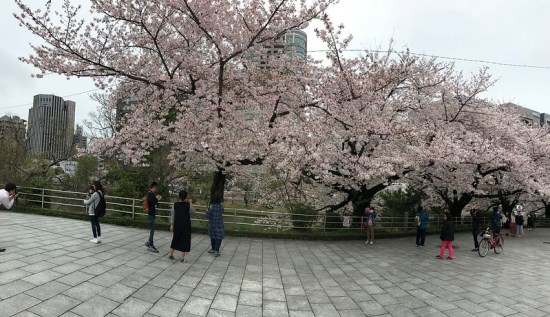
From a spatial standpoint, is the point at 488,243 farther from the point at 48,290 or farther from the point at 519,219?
the point at 48,290

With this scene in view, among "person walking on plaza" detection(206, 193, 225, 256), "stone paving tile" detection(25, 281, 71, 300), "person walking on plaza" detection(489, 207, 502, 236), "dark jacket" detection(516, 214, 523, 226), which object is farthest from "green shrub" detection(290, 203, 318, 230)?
"dark jacket" detection(516, 214, 523, 226)

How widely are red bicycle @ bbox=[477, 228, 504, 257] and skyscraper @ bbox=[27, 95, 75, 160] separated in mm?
24397

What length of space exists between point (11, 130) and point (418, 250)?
81.0 ft

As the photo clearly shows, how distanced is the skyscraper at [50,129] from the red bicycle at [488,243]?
2440 cm

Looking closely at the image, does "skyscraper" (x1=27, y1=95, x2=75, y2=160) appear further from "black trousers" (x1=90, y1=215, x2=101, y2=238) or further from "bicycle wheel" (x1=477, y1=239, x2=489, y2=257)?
"bicycle wheel" (x1=477, y1=239, x2=489, y2=257)

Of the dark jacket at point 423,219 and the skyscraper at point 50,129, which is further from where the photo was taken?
the skyscraper at point 50,129

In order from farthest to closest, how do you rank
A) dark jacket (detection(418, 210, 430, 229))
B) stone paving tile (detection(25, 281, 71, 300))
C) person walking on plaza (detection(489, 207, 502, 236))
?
person walking on plaza (detection(489, 207, 502, 236)) → dark jacket (detection(418, 210, 430, 229)) → stone paving tile (detection(25, 281, 71, 300))

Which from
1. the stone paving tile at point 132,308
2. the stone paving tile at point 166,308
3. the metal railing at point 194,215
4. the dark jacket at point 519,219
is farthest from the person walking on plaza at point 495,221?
the stone paving tile at point 132,308

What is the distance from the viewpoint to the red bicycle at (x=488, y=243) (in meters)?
12.1

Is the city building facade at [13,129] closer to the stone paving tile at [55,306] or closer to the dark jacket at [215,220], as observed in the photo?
the dark jacket at [215,220]

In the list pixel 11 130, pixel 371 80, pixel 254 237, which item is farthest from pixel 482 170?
pixel 11 130

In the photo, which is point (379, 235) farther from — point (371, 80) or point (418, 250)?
point (371, 80)

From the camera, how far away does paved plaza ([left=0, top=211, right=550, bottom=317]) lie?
4.98 meters

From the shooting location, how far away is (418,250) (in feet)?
41.2
